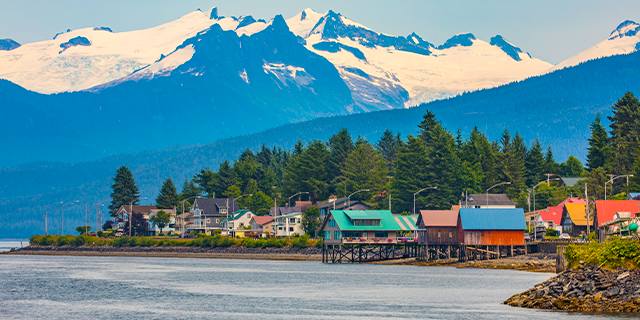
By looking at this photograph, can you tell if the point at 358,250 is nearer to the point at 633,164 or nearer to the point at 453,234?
the point at 453,234

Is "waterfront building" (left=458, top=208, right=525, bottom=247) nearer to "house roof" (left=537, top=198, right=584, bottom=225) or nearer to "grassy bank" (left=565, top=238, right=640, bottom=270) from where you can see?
"house roof" (left=537, top=198, right=584, bottom=225)

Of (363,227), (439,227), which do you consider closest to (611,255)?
(439,227)

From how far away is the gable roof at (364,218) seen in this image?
160375 mm

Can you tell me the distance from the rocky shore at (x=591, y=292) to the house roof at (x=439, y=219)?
69.3 meters

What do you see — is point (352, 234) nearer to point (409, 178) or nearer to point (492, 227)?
point (492, 227)

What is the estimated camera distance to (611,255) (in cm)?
7475

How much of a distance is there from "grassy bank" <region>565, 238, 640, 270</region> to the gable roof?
81428mm

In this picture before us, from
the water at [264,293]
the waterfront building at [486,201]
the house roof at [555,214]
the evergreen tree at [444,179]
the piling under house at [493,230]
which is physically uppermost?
the evergreen tree at [444,179]

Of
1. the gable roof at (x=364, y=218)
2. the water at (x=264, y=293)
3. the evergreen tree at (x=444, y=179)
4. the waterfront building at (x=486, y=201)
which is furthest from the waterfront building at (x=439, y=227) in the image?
the evergreen tree at (x=444, y=179)

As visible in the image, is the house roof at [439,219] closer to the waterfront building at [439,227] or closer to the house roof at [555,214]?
the waterfront building at [439,227]

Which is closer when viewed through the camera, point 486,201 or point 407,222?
point 407,222

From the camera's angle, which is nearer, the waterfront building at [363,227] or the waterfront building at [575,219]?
the waterfront building at [575,219]

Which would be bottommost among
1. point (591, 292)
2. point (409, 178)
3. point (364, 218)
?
point (591, 292)

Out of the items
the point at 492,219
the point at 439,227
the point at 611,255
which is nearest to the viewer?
the point at 611,255
